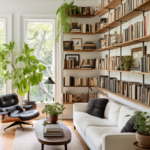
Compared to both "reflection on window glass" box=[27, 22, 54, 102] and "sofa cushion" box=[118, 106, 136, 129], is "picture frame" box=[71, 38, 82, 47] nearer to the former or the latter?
"reflection on window glass" box=[27, 22, 54, 102]

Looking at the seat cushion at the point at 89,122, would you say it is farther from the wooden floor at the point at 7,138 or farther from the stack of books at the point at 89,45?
the stack of books at the point at 89,45

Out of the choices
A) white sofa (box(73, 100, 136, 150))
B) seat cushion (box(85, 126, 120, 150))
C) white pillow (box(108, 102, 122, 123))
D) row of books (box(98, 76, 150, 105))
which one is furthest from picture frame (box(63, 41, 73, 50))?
seat cushion (box(85, 126, 120, 150))

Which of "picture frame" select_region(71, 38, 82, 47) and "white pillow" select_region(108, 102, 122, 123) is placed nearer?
"white pillow" select_region(108, 102, 122, 123)

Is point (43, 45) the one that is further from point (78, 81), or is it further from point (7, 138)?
point (7, 138)

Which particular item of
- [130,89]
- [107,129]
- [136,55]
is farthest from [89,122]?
[136,55]

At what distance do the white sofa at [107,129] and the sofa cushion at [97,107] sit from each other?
0.29 ft

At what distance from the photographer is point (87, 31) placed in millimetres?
5969

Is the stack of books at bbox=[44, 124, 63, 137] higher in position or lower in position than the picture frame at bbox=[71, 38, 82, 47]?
lower

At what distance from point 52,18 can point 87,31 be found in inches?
42.2

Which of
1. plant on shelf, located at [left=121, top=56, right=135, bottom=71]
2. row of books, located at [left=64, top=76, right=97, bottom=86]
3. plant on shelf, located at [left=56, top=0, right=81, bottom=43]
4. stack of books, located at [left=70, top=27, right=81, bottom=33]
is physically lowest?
row of books, located at [left=64, top=76, right=97, bottom=86]

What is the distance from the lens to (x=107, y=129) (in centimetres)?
355

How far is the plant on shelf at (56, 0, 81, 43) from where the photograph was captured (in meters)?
5.71

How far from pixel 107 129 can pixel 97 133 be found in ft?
1.09

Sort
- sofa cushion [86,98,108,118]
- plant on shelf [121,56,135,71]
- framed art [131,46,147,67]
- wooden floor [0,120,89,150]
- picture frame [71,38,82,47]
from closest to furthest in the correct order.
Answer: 1. framed art [131,46,147,67]
2. plant on shelf [121,56,135,71]
3. wooden floor [0,120,89,150]
4. sofa cushion [86,98,108,118]
5. picture frame [71,38,82,47]
